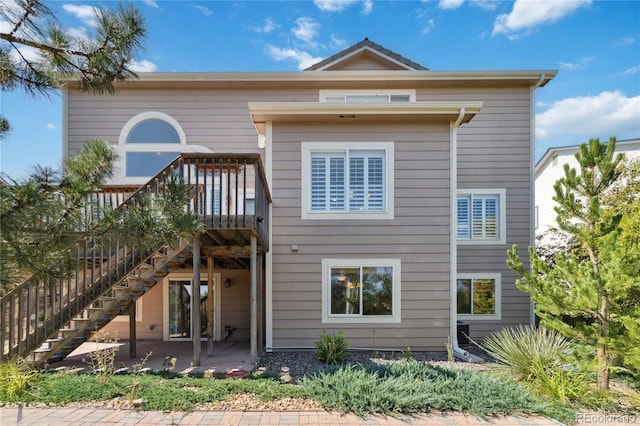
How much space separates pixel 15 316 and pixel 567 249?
540 inches

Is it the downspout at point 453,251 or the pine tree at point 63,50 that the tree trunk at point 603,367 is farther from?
the pine tree at point 63,50

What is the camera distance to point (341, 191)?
7086 millimetres

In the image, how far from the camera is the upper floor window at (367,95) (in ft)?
28.9

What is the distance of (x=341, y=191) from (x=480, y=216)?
407 cm

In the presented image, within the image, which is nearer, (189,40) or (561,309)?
(561,309)

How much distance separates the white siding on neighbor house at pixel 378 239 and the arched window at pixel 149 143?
129 inches

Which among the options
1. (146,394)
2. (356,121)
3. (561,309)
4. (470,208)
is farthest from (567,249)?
(146,394)

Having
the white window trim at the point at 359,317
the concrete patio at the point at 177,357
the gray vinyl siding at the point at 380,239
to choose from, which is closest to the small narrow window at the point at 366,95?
the gray vinyl siding at the point at 380,239

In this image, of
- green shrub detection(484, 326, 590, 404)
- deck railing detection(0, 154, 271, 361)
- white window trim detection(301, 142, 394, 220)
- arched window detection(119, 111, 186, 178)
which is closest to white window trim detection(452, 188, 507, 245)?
white window trim detection(301, 142, 394, 220)

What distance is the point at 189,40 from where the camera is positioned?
8305 millimetres

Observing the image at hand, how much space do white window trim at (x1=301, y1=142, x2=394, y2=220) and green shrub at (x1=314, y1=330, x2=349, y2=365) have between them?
2.43 metres

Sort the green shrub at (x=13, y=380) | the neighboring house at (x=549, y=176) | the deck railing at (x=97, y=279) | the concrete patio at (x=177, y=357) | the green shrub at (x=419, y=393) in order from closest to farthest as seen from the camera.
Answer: the green shrub at (x=419, y=393), the green shrub at (x=13, y=380), the deck railing at (x=97, y=279), the concrete patio at (x=177, y=357), the neighboring house at (x=549, y=176)

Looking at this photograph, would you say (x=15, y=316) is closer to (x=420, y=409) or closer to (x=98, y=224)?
(x=98, y=224)

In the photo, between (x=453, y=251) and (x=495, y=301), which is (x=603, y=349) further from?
(x=495, y=301)
